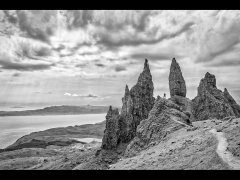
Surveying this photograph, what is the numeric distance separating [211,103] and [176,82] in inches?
858

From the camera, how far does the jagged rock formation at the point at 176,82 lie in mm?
91375

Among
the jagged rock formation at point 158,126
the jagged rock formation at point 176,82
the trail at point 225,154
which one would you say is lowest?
the trail at point 225,154

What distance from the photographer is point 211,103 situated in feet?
235

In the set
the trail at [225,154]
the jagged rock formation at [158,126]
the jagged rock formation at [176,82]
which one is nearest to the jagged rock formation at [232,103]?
the jagged rock formation at [176,82]

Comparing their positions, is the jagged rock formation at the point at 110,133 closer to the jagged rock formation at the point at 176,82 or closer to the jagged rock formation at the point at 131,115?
the jagged rock formation at the point at 131,115

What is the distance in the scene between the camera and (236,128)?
99.7ft

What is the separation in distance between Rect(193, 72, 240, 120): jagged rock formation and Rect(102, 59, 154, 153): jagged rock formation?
15311 millimetres

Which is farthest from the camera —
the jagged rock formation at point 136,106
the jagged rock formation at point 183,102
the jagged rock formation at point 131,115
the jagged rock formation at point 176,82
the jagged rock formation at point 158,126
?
the jagged rock formation at point 176,82

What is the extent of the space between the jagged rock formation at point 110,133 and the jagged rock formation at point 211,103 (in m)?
25.7

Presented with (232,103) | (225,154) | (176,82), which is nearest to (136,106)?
(176,82)

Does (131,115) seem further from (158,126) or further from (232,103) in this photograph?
(232,103)

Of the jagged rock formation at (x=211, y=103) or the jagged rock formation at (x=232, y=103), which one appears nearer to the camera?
the jagged rock formation at (x=211, y=103)
